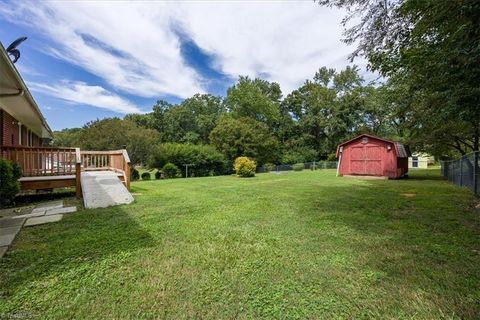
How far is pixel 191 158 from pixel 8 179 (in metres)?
15.6

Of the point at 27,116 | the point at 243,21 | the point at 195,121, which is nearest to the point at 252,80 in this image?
the point at 195,121

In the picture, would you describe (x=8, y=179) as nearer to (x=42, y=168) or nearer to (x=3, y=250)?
(x=42, y=168)

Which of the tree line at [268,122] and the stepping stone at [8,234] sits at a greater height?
the tree line at [268,122]

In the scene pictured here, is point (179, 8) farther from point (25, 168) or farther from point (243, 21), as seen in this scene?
point (25, 168)

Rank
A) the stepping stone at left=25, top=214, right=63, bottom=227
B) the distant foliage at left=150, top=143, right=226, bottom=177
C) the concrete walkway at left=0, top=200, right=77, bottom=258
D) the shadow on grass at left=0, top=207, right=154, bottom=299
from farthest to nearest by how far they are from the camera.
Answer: the distant foliage at left=150, top=143, right=226, bottom=177
the stepping stone at left=25, top=214, right=63, bottom=227
the concrete walkway at left=0, top=200, right=77, bottom=258
the shadow on grass at left=0, top=207, right=154, bottom=299

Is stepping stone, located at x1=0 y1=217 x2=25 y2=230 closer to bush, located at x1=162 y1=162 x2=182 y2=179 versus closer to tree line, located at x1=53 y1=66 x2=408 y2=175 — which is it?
bush, located at x1=162 y1=162 x2=182 y2=179

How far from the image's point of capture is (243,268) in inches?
105

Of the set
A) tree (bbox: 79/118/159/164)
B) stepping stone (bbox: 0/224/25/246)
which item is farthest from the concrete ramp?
tree (bbox: 79/118/159/164)

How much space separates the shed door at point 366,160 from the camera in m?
15.7

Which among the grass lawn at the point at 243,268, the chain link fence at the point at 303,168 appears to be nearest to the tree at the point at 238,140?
the chain link fence at the point at 303,168

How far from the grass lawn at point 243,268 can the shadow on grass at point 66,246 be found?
0.02 m

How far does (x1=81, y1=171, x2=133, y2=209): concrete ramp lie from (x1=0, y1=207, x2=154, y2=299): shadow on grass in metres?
1.06

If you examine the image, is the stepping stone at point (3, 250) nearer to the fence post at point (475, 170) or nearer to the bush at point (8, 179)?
the bush at point (8, 179)

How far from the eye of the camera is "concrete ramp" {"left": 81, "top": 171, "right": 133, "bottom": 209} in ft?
18.8
